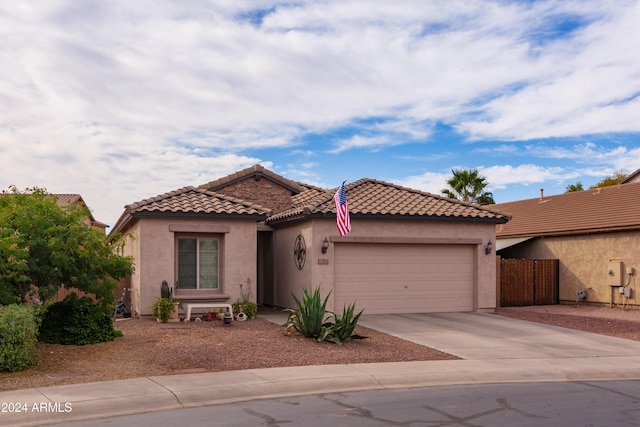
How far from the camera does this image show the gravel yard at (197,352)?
1032 centimetres

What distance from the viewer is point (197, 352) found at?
476 inches

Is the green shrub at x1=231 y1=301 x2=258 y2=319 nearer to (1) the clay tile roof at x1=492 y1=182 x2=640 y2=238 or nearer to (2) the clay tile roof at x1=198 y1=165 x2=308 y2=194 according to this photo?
(2) the clay tile roof at x1=198 y1=165 x2=308 y2=194

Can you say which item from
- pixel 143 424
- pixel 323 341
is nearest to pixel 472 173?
pixel 323 341

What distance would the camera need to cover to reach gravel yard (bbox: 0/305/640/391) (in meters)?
10.3

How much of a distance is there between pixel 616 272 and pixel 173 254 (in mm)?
14798

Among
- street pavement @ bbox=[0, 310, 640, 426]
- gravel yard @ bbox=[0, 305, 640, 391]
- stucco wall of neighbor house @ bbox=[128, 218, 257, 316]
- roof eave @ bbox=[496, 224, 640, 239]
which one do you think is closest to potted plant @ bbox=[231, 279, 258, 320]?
stucco wall of neighbor house @ bbox=[128, 218, 257, 316]

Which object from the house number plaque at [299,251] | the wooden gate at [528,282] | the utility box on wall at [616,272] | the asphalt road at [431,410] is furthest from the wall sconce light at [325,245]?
the utility box on wall at [616,272]

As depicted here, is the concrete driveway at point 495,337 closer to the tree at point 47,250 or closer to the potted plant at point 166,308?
the potted plant at point 166,308

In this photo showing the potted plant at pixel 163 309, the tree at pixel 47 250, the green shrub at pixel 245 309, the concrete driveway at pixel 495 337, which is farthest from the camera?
the green shrub at pixel 245 309

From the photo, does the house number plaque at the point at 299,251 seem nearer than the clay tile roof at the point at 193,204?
No

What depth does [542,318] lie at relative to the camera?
19062 mm

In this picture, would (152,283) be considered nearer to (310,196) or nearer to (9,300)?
(9,300)

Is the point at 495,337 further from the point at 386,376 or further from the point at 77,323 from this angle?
the point at 77,323

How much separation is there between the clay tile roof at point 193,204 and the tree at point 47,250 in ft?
13.1
